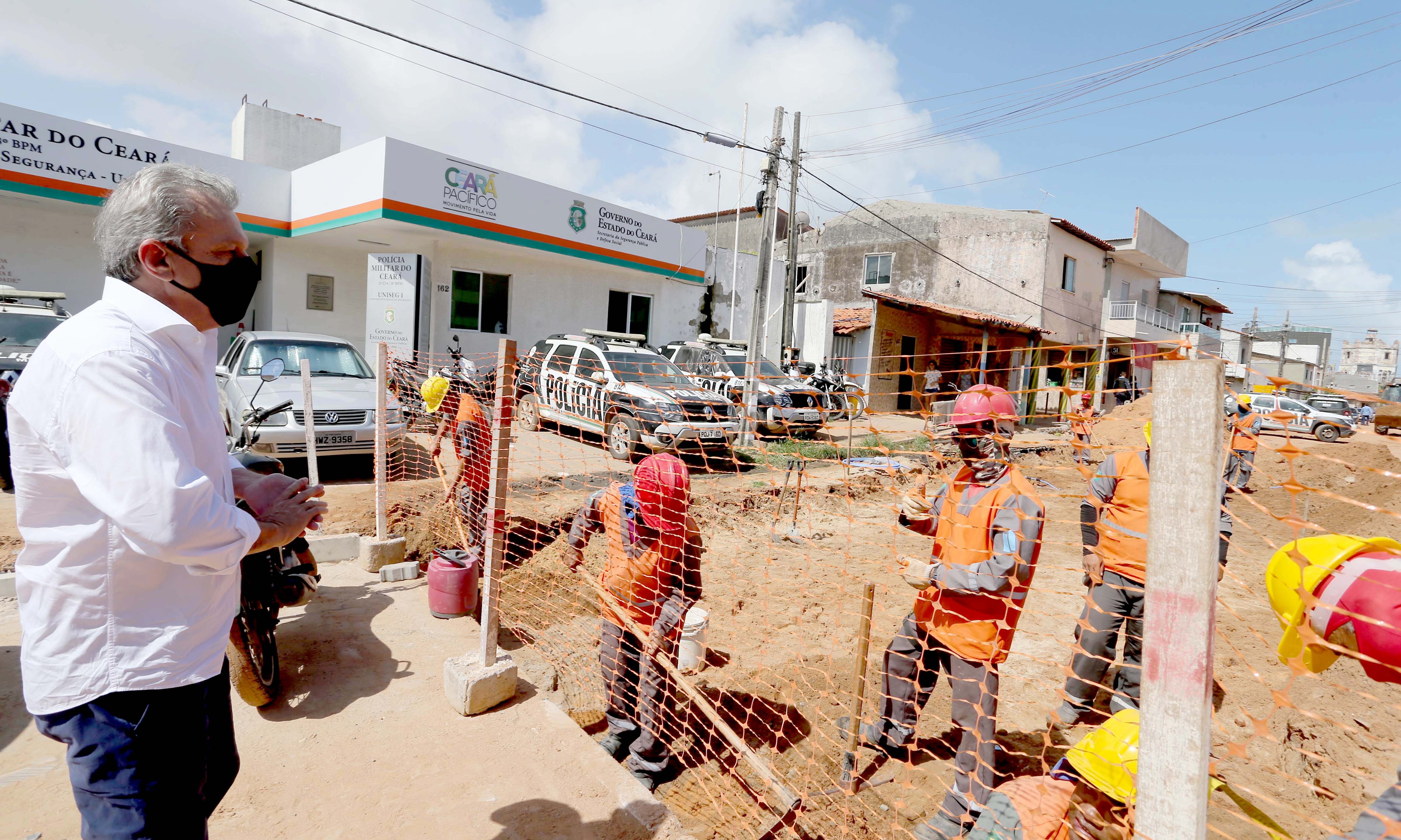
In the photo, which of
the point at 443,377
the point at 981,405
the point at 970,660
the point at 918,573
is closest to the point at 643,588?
the point at 918,573

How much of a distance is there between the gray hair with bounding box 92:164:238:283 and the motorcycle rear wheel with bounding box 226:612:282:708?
196 centimetres

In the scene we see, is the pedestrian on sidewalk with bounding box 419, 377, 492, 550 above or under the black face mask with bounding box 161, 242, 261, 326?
under

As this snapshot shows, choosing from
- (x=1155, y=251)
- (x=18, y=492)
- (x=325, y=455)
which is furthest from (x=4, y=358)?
(x=1155, y=251)

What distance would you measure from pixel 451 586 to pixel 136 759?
2.74m

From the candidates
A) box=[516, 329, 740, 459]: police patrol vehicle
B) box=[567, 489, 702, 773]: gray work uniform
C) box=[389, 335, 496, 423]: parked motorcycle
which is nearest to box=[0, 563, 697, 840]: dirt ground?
box=[567, 489, 702, 773]: gray work uniform

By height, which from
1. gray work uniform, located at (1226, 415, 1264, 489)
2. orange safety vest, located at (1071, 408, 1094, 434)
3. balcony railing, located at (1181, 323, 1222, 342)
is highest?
balcony railing, located at (1181, 323, 1222, 342)

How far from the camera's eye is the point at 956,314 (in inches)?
790

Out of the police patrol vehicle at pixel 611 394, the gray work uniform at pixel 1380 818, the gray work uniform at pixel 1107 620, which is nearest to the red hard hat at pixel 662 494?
the gray work uniform at pixel 1107 620

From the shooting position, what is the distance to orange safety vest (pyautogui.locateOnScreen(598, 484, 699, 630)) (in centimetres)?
332

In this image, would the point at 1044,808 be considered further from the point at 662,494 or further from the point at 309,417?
the point at 309,417

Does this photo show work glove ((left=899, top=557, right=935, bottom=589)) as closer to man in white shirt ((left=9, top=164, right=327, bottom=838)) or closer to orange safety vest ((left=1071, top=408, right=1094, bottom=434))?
orange safety vest ((left=1071, top=408, right=1094, bottom=434))

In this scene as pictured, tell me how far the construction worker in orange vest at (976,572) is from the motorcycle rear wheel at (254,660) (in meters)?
2.84

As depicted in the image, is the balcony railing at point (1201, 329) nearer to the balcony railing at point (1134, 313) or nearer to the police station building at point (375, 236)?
the balcony railing at point (1134, 313)

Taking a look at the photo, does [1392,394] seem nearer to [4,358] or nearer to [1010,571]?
[1010,571]
